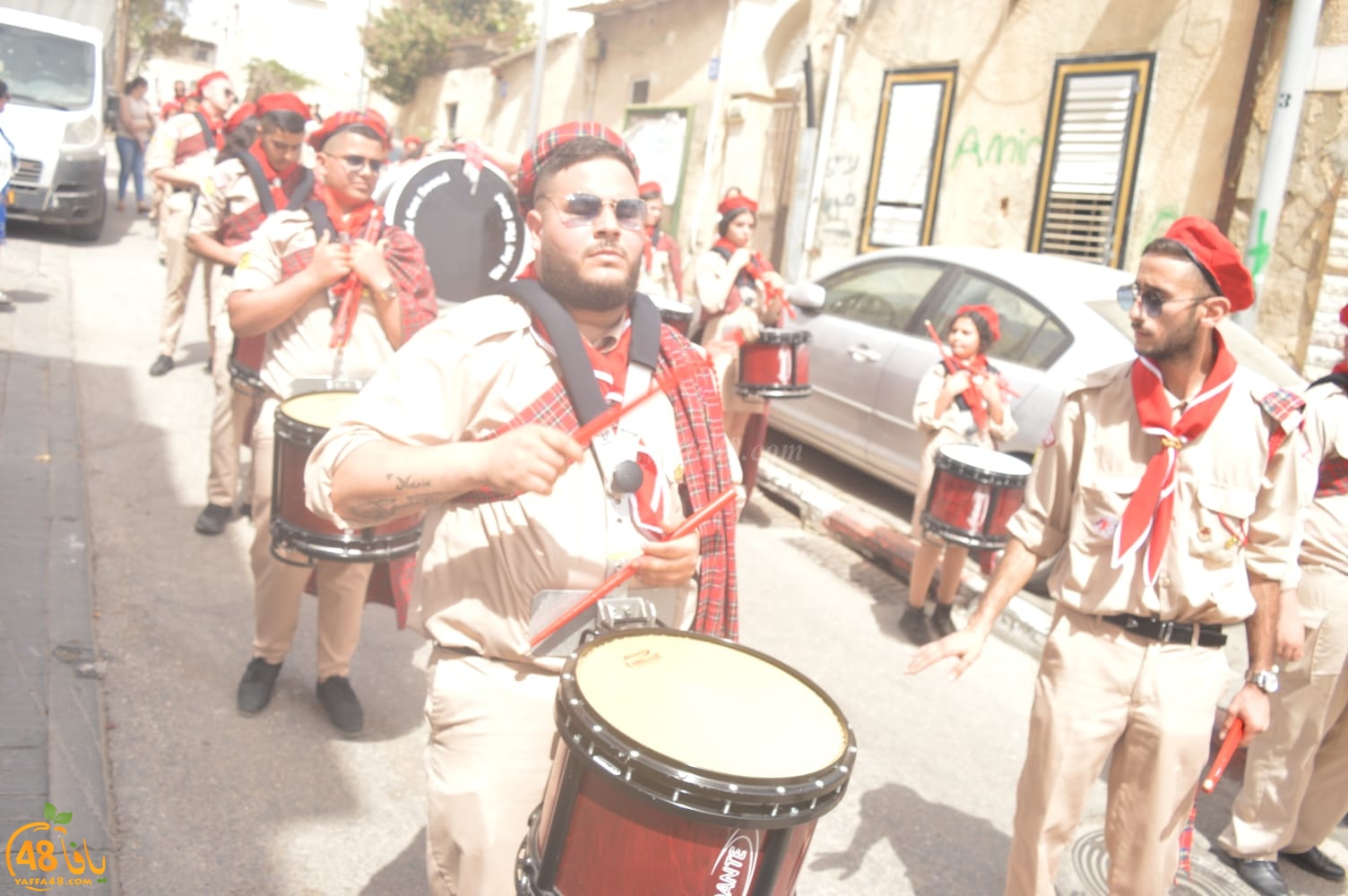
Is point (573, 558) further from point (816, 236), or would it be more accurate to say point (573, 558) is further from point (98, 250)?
point (98, 250)

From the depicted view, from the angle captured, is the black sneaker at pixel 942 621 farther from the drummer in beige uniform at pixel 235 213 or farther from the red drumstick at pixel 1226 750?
the drummer in beige uniform at pixel 235 213

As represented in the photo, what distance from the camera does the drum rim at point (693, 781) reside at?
1909 millimetres

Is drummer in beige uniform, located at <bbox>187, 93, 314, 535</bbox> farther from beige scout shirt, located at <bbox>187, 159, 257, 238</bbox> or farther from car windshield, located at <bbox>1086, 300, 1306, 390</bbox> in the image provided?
car windshield, located at <bbox>1086, 300, 1306, 390</bbox>

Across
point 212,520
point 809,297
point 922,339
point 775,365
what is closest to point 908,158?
point 922,339

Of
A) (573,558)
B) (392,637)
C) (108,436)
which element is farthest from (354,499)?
(108,436)

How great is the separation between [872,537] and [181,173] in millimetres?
5512

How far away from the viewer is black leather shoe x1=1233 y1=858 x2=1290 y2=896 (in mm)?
4180

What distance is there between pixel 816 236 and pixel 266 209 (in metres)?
10.2

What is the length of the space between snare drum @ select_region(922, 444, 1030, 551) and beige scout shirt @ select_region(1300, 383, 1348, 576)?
1.64 meters

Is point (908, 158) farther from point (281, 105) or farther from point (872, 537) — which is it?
point (281, 105)

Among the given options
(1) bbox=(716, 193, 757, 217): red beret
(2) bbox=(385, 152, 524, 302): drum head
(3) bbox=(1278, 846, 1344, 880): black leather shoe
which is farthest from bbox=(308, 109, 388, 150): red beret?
(3) bbox=(1278, 846, 1344, 880): black leather shoe

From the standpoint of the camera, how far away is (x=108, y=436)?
24.4ft

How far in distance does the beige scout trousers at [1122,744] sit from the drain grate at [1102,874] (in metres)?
0.75

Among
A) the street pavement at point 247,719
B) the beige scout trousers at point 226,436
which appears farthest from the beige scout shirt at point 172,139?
the beige scout trousers at point 226,436
